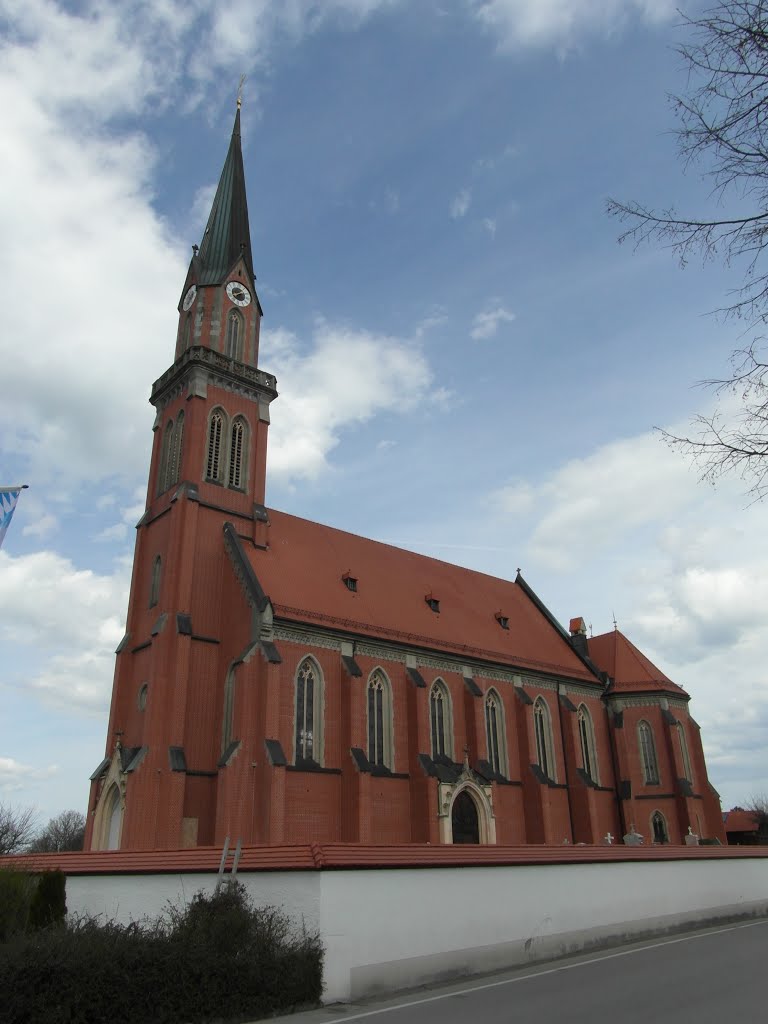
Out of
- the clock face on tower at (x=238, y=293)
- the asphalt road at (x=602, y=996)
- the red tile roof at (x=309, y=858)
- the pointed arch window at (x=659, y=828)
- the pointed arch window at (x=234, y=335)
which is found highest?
the clock face on tower at (x=238, y=293)

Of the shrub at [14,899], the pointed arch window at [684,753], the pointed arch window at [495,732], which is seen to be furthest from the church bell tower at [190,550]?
the pointed arch window at [684,753]

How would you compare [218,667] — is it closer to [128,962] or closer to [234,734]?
[234,734]

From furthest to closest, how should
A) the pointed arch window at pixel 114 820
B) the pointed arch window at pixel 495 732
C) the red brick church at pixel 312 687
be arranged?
the pointed arch window at pixel 495 732, the pointed arch window at pixel 114 820, the red brick church at pixel 312 687

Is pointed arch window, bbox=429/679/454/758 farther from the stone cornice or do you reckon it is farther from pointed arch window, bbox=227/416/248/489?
the stone cornice

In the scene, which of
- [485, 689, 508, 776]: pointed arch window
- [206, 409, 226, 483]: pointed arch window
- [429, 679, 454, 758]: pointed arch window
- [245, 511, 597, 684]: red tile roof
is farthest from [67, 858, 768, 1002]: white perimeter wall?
[206, 409, 226, 483]: pointed arch window

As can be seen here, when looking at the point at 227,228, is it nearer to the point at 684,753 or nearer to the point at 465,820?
the point at 465,820

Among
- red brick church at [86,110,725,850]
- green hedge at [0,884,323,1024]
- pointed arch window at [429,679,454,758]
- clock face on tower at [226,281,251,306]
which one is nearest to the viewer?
green hedge at [0,884,323,1024]

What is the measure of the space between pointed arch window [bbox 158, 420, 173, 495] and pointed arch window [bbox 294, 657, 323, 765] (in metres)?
10.2

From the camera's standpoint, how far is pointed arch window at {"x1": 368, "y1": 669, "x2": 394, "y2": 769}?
28984 millimetres

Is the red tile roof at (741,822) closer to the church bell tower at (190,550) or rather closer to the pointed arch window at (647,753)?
the pointed arch window at (647,753)

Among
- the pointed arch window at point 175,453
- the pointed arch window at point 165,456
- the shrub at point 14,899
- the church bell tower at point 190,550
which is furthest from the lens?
the pointed arch window at point 165,456

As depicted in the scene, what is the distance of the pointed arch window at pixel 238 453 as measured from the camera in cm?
3219

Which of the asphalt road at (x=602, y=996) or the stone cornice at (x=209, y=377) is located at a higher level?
the stone cornice at (x=209, y=377)

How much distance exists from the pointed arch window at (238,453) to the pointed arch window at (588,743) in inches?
792
